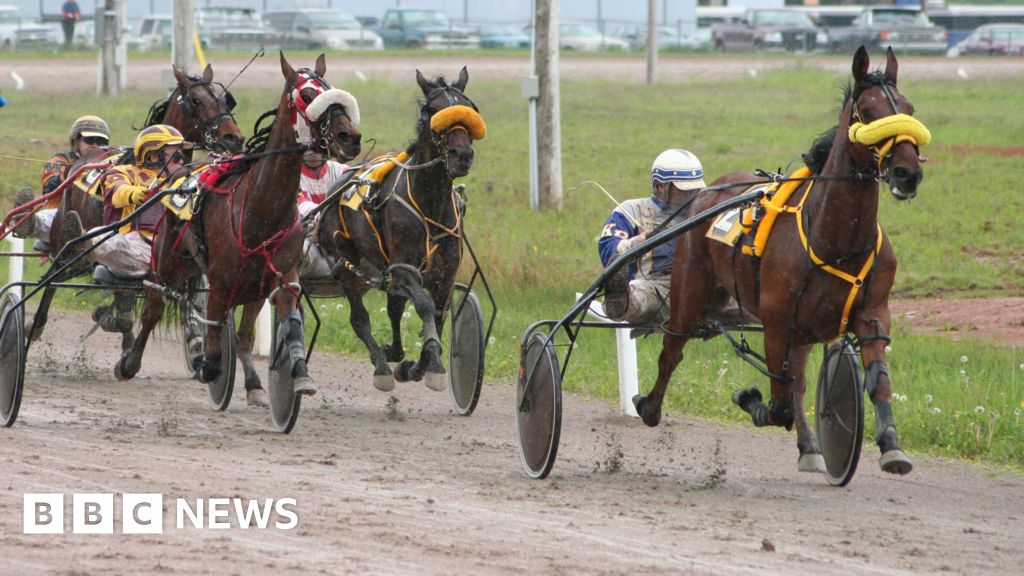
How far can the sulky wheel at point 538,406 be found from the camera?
7324 millimetres

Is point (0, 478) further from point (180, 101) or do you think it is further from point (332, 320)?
point (332, 320)

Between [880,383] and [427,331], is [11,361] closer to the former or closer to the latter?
[427,331]

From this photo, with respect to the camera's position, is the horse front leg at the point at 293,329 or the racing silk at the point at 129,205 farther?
the racing silk at the point at 129,205

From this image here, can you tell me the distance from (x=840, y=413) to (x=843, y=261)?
0.81m

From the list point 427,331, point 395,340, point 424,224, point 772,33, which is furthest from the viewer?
point 772,33

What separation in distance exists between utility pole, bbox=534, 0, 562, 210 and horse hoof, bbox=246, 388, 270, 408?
8037 mm

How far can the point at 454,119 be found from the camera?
8781 mm

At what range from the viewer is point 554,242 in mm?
15625

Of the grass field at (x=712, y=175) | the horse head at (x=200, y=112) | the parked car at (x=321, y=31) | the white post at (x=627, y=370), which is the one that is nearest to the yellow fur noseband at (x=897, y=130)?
the grass field at (x=712, y=175)

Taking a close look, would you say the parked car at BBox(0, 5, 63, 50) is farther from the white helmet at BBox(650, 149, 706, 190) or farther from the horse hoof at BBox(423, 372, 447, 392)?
the white helmet at BBox(650, 149, 706, 190)

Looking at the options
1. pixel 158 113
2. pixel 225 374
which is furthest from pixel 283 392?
pixel 158 113

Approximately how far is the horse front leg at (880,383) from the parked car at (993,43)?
36401 millimetres

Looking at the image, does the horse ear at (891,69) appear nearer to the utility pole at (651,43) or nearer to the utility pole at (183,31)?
the utility pole at (183,31)

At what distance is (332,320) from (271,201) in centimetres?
489
